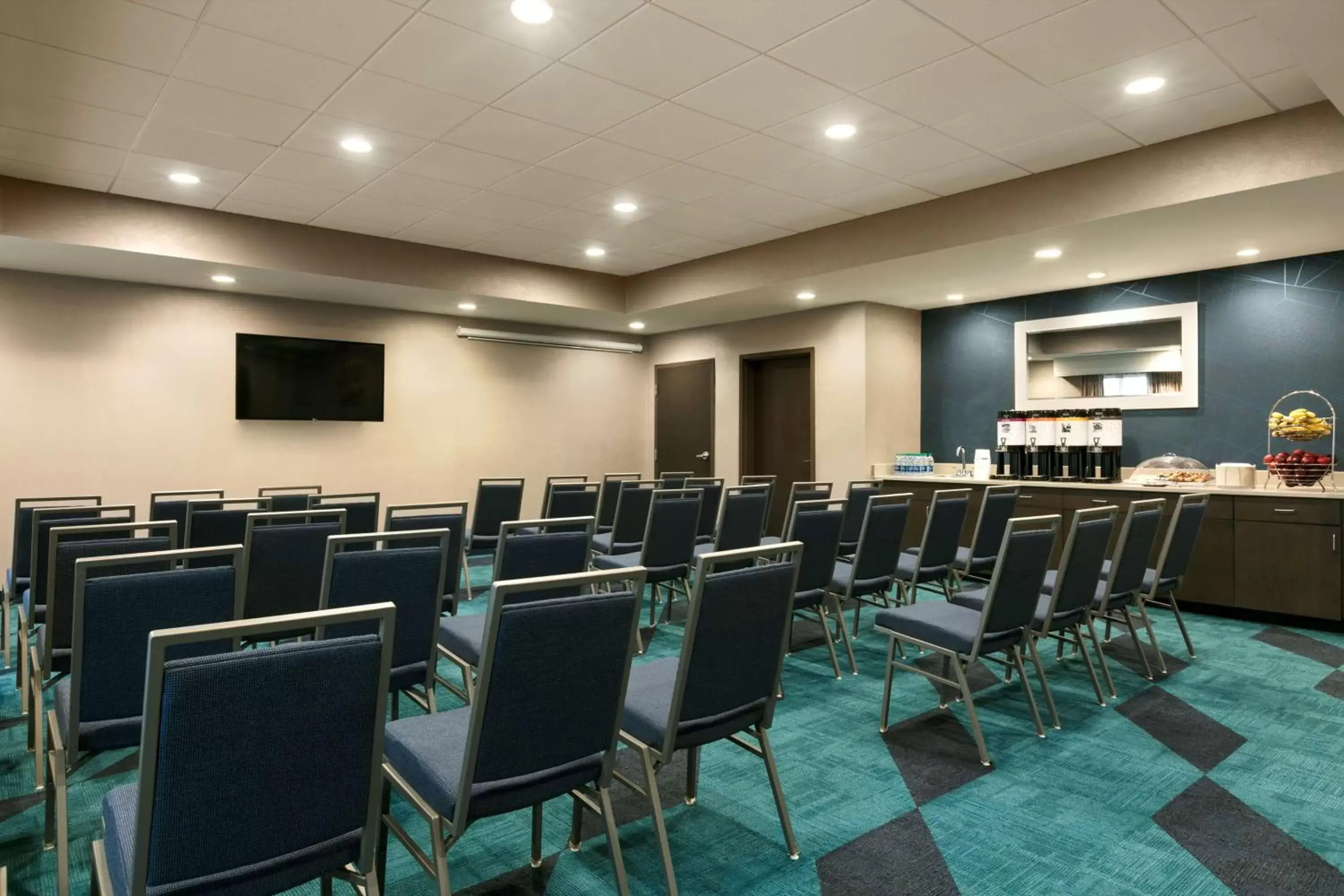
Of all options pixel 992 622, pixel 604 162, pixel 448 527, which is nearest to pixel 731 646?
pixel 992 622

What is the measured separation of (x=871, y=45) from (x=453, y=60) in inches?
68.7

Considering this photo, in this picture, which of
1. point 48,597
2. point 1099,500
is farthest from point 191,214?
point 1099,500

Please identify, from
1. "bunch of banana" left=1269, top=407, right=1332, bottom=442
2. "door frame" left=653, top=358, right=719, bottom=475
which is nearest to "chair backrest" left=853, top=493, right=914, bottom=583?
"bunch of banana" left=1269, top=407, right=1332, bottom=442

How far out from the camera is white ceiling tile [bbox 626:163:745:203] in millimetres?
4883

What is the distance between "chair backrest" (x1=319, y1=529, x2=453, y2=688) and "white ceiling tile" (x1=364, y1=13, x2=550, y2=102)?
201 centimetres

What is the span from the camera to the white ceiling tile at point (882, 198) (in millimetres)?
5238

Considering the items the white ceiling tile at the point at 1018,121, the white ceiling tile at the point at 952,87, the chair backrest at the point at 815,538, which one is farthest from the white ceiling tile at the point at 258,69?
the white ceiling tile at the point at 1018,121

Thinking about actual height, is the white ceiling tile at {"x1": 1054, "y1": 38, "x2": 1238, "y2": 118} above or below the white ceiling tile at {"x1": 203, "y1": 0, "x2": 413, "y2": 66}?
below

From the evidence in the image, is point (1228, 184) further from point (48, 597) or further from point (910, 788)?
point (48, 597)

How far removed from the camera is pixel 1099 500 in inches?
233

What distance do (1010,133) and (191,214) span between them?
5.31m

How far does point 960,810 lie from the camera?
2555 millimetres

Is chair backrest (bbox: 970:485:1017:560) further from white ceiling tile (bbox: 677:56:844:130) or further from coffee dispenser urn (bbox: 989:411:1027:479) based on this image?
white ceiling tile (bbox: 677:56:844:130)

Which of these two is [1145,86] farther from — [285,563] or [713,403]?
[713,403]
